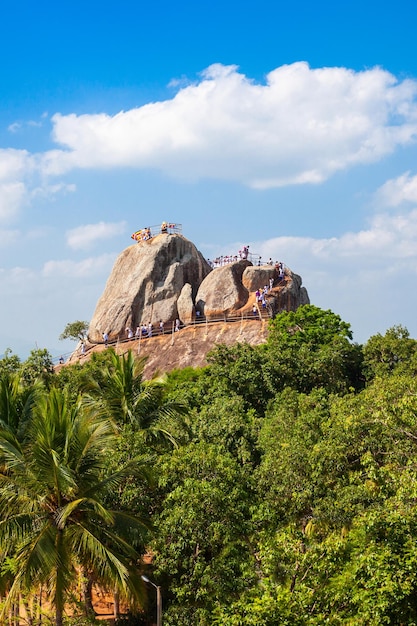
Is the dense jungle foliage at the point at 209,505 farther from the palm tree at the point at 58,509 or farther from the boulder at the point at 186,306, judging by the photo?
the boulder at the point at 186,306

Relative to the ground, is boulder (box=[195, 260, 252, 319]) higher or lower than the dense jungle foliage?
higher

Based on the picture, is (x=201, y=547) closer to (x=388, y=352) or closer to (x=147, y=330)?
(x=388, y=352)

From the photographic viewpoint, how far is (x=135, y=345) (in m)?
58.0

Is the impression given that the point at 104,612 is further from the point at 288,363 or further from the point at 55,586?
the point at 288,363

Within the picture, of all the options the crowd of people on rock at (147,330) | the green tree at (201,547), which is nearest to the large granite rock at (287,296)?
the crowd of people on rock at (147,330)

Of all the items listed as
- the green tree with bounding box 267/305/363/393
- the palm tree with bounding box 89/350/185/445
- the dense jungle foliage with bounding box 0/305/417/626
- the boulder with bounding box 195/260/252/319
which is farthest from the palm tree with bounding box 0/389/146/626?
→ the boulder with bounding box 195/260/252/319

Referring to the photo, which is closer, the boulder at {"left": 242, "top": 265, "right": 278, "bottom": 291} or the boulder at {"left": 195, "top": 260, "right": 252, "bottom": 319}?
the boulder at {"left": 195, "top": 260, "right": 252, "bottom": 319}

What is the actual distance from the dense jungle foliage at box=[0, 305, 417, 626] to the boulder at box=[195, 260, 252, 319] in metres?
24.4

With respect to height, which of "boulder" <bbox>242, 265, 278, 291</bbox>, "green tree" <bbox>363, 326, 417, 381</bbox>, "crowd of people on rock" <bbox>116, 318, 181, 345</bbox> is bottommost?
"green tree" <bbox>363, 326, 417, 381</bbox>

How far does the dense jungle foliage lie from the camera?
17.7m

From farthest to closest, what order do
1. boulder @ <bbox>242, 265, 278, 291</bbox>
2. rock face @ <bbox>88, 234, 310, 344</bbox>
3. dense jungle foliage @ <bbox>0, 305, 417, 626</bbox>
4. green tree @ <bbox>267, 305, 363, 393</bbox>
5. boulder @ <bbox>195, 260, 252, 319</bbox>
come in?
1. boulder @ <bbox>242, 265, 278, 291</bbox>
2. rock face @ <bbox>88, 234, 310, 344</bbox>
3. boulder @ <bbox>195, 260, 252, 319</bbox>
4. green tree @ <bbox>267, 305, 363, 393</bbox>
5. dense jungle foliage @ <bbox>0, 305, 417, 626</bbox>

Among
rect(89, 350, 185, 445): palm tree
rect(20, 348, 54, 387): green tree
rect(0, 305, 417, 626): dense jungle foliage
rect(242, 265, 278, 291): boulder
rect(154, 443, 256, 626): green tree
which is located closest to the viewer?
rect(0, 305, 417, 626): dense jungle foliage

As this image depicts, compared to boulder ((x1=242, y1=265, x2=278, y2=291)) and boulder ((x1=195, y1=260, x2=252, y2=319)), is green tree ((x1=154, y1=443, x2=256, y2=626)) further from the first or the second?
boulder ((x1=242, y1=265, x2=278, y2=291))

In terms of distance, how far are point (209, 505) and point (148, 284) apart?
38468 millimetres
